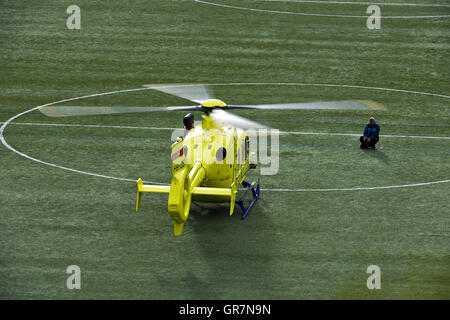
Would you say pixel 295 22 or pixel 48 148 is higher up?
pixel 295 22

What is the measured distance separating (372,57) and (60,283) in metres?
27.4

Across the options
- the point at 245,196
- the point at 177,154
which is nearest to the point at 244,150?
the point at 245,196

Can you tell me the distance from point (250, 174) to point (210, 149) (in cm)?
487

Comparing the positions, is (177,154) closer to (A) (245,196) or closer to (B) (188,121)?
(B) (188,121)

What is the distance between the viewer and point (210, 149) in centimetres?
2500

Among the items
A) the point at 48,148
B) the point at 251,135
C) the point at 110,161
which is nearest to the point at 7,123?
the point at 48,148

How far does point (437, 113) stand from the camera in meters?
37.1

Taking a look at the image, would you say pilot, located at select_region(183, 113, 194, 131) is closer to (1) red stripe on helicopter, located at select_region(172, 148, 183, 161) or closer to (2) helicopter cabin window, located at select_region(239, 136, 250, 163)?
(1) red stripe on helicopter, located at select_region(172, 148, 183, 161)

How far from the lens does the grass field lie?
894 inches

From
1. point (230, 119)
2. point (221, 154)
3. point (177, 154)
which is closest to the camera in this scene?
→ point (230, 119)

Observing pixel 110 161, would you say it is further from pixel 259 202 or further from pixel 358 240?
pixel 358 240

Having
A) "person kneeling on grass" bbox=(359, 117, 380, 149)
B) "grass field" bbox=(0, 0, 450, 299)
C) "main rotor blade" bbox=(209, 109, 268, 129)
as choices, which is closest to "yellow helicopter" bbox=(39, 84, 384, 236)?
"main rotor blade" bbox=(209, 109, 268, 129)

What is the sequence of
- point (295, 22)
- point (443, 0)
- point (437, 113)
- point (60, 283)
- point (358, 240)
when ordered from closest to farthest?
point (60, 283), point (358, 240), point (437, 113), point (295, 22), point (443, 0)

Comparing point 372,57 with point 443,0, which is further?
point 443,0
